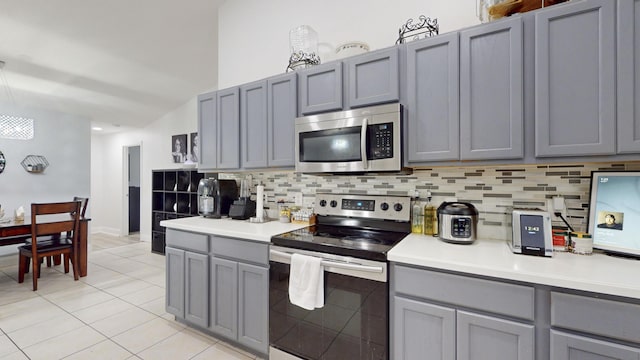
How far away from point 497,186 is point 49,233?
15.6ft

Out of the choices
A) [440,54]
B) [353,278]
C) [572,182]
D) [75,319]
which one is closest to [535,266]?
[572,182]

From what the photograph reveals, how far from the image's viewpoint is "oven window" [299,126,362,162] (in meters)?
1.88

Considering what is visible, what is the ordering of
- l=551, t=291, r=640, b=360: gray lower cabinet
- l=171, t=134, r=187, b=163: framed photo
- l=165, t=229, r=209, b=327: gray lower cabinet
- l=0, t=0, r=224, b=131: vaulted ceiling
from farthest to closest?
l=171, t=134, r=187, b=163: framed photo → l=0, t=0, r=224, b=131: vaulted ceiling → l=165, t=229, r=209, b=327: gray lower cabinet → l=551, t=291, r=640, b=360: gray lower cabinet

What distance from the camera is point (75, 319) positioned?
2.60 metres

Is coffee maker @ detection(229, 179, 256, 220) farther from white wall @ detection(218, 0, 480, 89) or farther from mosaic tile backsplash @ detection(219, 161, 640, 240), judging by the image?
white wall @ detection(218, 0, 480, 89)

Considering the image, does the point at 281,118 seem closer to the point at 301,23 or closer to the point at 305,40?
the point at 305,40

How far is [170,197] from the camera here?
5.13 metres

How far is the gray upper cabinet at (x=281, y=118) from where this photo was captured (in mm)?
2199

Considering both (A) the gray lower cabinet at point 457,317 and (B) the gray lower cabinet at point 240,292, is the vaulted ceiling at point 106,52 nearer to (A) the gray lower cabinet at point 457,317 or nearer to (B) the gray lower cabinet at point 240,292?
(B) the gray lower cabinet at point 240,292

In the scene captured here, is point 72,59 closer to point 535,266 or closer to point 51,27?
point 51,27

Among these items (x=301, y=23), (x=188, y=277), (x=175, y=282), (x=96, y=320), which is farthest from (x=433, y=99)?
(x=96, y=320)

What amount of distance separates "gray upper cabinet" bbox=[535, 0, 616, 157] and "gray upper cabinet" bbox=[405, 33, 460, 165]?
38cm

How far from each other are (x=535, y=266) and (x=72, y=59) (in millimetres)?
4987


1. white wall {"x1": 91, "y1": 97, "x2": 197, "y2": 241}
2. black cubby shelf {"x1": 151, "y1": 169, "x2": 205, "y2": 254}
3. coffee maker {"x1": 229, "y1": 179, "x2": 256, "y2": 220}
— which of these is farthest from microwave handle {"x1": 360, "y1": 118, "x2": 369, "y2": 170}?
white wall {"x1": 91, "y1": 97, "x2": 197, "y2": 241}
